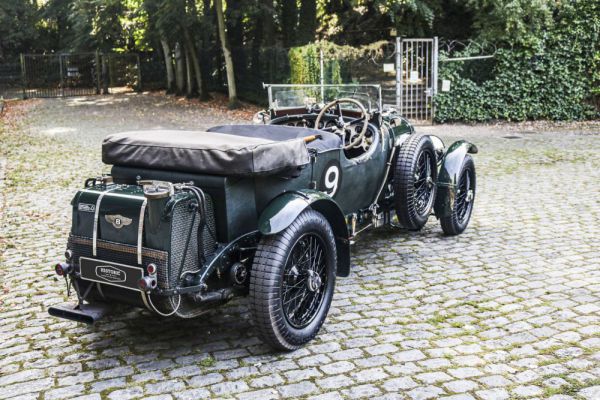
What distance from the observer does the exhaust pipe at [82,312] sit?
12.3 feet

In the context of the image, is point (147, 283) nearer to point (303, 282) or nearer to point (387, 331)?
point (303, 282)

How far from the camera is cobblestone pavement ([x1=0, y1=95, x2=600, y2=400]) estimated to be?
3533 millimetres

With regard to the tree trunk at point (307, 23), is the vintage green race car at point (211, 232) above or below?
below

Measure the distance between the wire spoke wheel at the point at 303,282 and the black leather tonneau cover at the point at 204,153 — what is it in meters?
0.53

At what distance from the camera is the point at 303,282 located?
13.4 feet

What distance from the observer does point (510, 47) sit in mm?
16406

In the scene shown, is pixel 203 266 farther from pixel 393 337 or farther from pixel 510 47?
pixel 510 47

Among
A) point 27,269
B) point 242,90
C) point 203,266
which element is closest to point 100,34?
point 242,90

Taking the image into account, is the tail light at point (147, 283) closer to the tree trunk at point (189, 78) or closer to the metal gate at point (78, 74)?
the tree trunk at point (189, 78)

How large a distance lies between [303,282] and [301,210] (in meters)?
0.50

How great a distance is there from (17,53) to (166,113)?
71.5ft

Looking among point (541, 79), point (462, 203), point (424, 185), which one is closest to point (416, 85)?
point (541, 79)

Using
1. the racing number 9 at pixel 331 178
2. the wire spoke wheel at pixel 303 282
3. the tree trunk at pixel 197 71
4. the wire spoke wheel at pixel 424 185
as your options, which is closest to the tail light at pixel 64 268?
the wire spoke wheel at pixel 303 282

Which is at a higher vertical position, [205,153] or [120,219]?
[205,153]
